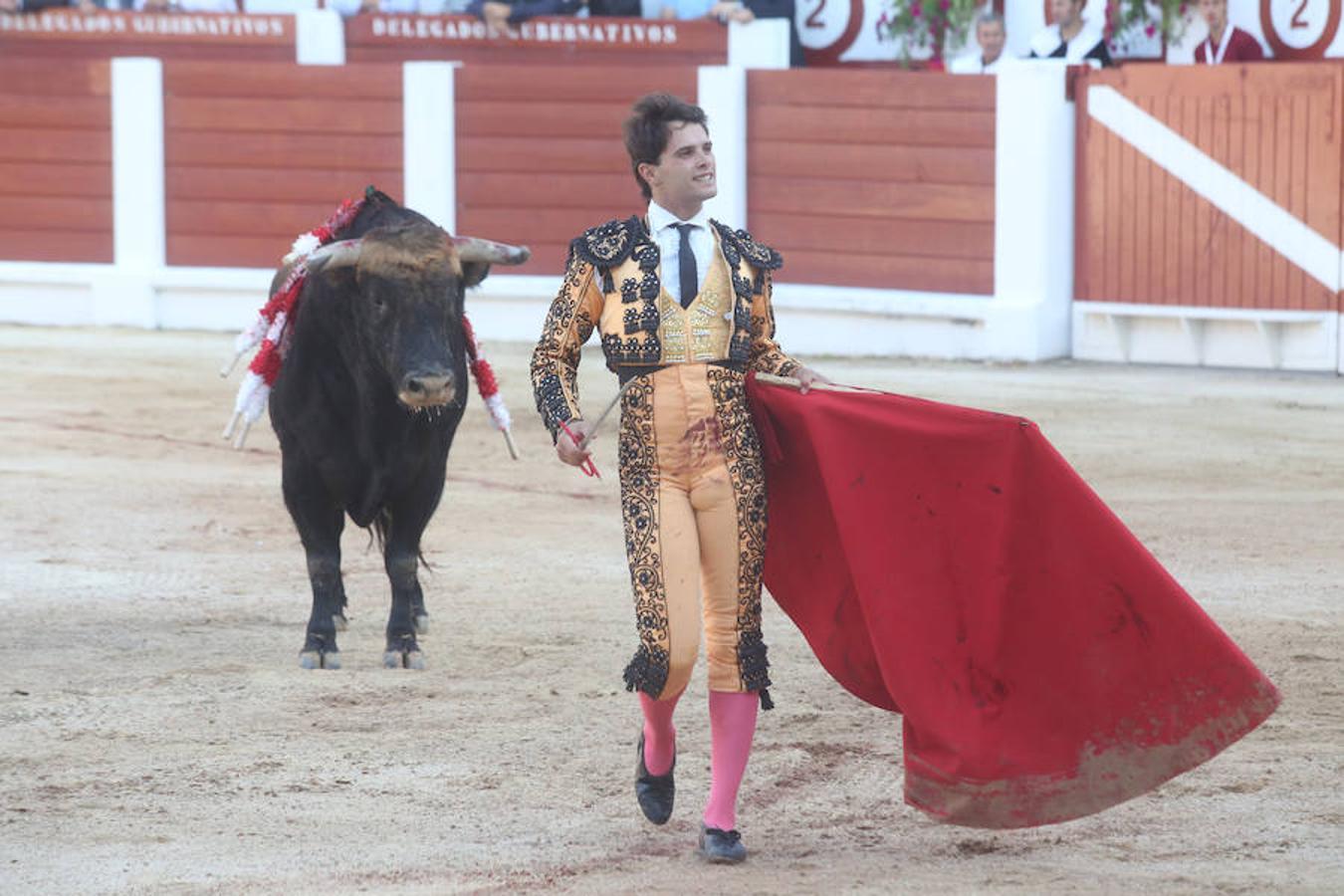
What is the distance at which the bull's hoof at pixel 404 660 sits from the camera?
4809mm

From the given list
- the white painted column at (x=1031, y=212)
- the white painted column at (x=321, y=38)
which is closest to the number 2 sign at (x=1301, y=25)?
the white painted column at (x=1031, y=212)

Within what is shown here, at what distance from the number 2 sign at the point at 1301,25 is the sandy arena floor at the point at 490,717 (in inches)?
112

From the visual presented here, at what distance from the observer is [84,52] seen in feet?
41.0

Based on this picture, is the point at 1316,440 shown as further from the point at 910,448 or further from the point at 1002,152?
the point at 910,448

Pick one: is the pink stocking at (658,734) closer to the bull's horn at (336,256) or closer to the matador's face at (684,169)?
the matador's face at (684,169)

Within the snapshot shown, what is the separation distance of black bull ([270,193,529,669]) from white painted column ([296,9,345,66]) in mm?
7360

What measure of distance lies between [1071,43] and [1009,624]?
747 cm

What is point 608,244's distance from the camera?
11.2 ft

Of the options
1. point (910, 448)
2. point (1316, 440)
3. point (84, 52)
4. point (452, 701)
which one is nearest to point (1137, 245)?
point (1316, 440)

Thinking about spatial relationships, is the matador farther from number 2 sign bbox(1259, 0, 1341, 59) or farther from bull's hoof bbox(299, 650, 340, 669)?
number 2 sign bbox(1259, 0, 1341, 59)

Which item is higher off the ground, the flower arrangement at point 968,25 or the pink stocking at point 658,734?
the flower arrangement at point 968,25

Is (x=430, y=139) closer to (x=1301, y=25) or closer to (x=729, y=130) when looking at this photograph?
(x=729, y=130)

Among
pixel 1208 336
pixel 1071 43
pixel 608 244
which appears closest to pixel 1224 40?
pixel 1071 43

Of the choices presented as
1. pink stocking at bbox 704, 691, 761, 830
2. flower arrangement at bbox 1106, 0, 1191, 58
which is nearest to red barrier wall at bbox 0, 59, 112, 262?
flower arrangement at bbox 1106, 0, 1191, 58
